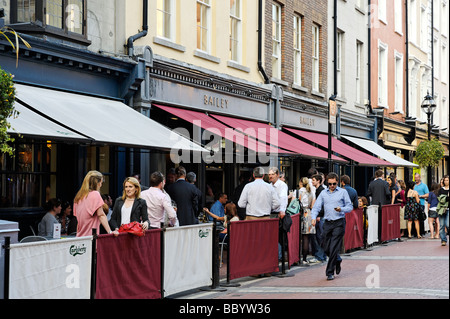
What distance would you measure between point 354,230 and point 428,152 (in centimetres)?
1657

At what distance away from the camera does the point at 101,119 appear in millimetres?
12734

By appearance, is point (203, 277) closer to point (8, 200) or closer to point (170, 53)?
point (8, 200)

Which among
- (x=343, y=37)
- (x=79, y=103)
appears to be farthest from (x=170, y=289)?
(x=343, y=37)

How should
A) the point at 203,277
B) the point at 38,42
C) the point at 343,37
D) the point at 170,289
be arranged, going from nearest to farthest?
1. the point at 170,289
2. the point at 203,277
3. the point at 38,42
4. the point at 343,37

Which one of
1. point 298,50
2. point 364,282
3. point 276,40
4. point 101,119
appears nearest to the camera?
point 364,282

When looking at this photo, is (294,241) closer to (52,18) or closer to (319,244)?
(319,244)

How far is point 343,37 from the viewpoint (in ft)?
91.6

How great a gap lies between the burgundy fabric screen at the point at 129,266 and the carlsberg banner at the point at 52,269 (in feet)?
1.05

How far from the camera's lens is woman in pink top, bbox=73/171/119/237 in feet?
31.3

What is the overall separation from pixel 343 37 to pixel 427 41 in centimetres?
1390

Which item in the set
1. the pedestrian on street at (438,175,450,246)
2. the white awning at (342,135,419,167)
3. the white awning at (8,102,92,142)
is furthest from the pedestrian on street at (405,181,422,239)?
the white awning at (8,102,92,142)

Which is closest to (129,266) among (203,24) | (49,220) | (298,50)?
(49,220)

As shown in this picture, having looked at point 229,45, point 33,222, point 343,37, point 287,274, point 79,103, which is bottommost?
point 287,274

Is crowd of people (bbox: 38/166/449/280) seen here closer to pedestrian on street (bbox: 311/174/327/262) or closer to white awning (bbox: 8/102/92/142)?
pedestrian on street (bbox: 311/174/327/262)
